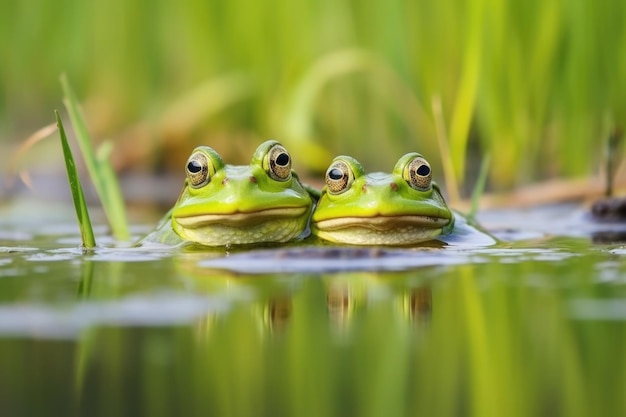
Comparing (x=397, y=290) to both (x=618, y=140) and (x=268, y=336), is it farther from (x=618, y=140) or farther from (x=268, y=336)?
(x=618, y=140)

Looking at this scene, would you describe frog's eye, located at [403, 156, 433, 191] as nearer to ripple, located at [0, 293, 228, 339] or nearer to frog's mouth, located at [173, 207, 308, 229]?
frog's mouth, located at [173, 207, 308, 229]

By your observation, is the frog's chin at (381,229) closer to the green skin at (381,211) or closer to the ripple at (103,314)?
the green skin at (381,211)

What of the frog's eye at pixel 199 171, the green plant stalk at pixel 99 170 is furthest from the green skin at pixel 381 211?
the green plant stalk at pixel 99 170

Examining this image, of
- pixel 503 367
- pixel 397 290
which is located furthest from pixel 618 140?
pixel 503 367

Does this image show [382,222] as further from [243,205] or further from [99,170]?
[99,170]

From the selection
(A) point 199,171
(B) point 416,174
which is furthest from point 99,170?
(B) point 416,174
